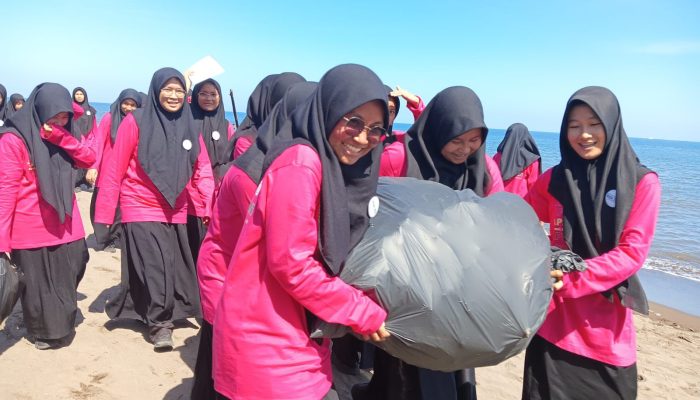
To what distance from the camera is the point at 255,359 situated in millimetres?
1650

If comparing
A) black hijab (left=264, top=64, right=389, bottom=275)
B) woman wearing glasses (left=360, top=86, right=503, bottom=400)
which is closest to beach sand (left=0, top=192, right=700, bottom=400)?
woman wearing glasses (left=360, top=86, right=503, bottom=400)

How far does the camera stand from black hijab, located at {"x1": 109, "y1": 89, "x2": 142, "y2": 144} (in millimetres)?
6074

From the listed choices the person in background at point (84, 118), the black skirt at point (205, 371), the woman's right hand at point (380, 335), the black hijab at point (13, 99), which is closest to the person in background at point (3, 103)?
the black hijab at point (13, 99)

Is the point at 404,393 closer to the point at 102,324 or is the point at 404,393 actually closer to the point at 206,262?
the point at 206,262

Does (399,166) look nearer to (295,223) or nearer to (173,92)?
(295,223)

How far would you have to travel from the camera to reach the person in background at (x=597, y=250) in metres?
2.08

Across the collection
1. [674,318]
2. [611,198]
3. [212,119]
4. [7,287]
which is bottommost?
[674,318]

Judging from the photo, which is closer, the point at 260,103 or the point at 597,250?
the point at 597,250

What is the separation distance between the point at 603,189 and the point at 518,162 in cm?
353

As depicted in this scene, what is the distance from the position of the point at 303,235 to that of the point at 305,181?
156mm

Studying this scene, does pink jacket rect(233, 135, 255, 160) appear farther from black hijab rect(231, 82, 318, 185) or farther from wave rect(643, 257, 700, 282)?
wave rect(643, 257, 700, 282)

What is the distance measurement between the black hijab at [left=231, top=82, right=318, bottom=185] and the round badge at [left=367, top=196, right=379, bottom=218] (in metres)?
0.34

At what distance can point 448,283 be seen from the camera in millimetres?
1622

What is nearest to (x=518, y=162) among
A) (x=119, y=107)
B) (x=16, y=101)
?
(x=119, y=107)
